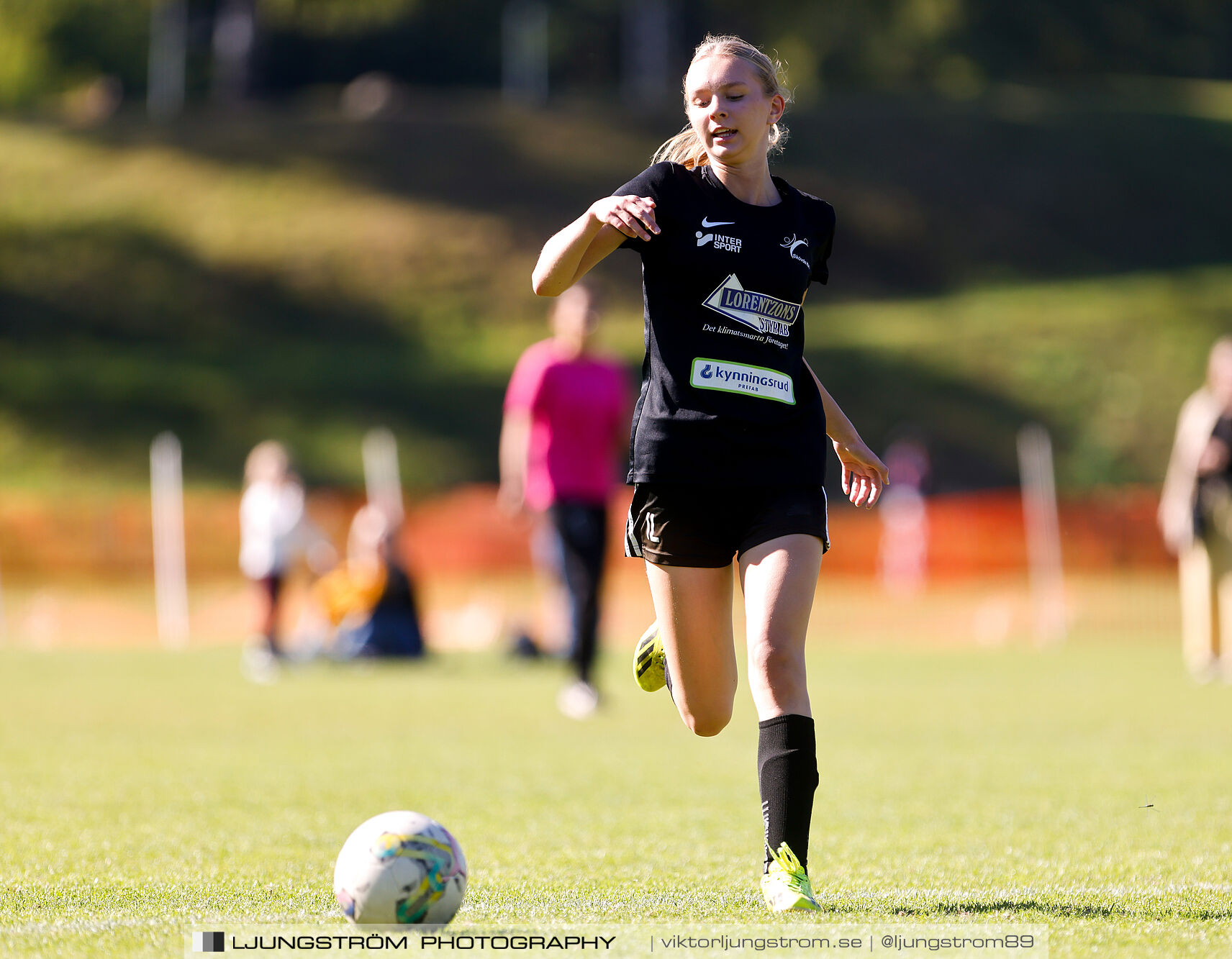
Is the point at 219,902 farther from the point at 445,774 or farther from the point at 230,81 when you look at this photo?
the point at 230,81

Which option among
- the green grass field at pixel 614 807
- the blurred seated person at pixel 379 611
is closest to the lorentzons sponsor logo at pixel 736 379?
the green grass field at pixel 614 807

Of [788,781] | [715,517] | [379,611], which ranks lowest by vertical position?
[788,781]

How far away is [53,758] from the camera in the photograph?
7770mm

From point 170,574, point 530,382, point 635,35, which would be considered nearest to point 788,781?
point 530,382

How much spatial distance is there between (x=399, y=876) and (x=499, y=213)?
44.3 m

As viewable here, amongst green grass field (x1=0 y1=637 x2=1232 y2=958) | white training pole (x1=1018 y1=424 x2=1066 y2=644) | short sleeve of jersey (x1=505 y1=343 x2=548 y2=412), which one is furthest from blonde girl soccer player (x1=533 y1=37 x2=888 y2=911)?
white training pole (x1=1018 y1=424 x2=1066 y2=644)

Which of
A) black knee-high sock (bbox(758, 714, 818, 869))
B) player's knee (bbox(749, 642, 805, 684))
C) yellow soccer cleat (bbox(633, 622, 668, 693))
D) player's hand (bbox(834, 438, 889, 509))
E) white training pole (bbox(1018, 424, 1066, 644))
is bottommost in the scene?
black knee-high sock (bbox(758, 714, 818, 869))

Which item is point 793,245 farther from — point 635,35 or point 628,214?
point 635,35

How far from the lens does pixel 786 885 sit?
4.10 metres

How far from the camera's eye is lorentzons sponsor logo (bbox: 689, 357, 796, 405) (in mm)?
4496

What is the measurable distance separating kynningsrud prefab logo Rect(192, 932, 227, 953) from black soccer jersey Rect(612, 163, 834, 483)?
1.59 meters

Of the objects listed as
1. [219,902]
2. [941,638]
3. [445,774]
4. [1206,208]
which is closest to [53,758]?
[445,774]

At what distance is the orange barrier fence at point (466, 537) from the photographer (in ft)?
69.2

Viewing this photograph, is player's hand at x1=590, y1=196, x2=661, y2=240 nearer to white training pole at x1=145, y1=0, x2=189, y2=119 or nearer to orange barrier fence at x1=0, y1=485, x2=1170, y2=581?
orange barrier fence at x1=0, y1=485, x2=1170, y2=581
